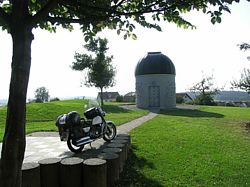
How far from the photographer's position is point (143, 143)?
962 cm

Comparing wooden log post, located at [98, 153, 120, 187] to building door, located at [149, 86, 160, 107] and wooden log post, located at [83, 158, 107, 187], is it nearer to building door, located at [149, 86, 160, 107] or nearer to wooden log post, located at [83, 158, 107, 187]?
wooden log post, located at [83, 158, 107, 187]

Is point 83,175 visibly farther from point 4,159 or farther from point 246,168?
point 246,168

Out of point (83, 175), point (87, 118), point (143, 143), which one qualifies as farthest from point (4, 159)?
point (143, 143)

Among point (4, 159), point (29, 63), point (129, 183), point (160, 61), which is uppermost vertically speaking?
point (160, 61)

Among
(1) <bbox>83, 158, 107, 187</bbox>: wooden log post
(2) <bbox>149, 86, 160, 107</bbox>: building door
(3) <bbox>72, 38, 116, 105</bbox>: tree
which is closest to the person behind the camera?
(1) <bbox>83, 158, 107, 187</bbox>: wooden log post

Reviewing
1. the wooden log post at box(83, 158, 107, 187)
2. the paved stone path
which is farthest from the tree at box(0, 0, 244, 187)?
the paved stone path

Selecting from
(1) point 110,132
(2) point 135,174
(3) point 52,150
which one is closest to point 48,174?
(2) point 135,174

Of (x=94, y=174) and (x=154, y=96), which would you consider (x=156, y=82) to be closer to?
(x=154, y=96)

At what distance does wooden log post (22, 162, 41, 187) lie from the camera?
452 centimetres

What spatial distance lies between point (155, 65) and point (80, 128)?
25.0 m

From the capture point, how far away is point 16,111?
3.16 metres

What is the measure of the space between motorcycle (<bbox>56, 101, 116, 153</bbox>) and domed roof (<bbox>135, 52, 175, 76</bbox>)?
23.6m

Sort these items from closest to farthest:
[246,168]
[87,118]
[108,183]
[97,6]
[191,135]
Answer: [97,6] → [108,183] → [246,168] → [87,118] → [191,135]

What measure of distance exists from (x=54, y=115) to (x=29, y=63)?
19.0 metres
